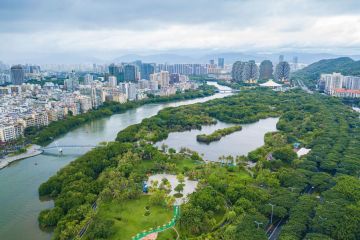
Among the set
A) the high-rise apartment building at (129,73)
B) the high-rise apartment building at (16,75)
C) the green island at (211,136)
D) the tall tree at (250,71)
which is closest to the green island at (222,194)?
the green island at (211,136)

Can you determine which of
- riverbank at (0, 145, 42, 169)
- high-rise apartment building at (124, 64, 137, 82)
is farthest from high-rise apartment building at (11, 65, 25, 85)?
riverbank at (0, 145, 42, 169)

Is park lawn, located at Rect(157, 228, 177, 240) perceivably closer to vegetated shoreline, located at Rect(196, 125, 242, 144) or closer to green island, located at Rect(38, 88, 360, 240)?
green island, located at Rect(38, 88, 360, 240)

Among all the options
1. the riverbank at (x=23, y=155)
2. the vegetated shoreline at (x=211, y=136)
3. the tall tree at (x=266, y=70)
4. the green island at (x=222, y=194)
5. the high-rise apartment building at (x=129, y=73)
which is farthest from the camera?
the tall tree at (x=266, y=70)

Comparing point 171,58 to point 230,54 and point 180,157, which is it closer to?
point 230,54

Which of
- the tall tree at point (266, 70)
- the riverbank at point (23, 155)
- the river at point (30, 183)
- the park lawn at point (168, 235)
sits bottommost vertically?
the river at point (30, 183)

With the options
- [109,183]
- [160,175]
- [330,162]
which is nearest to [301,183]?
[330,162]

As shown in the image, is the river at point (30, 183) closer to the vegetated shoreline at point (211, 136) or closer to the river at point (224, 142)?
the river at point (224, 142)

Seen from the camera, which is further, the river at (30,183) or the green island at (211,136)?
the green island at (211,136)
